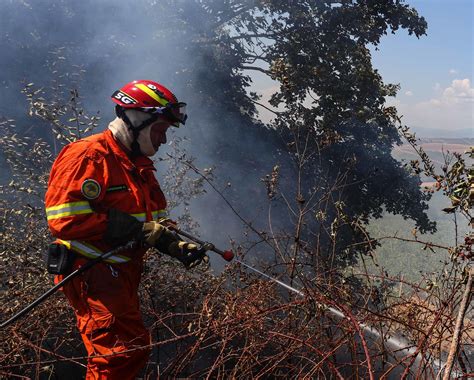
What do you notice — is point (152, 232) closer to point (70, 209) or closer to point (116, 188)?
point (116, 188)

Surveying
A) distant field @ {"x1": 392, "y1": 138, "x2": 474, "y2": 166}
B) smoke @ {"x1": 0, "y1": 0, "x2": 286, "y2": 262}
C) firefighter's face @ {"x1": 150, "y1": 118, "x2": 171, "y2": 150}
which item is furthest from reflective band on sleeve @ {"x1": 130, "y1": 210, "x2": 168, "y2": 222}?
smoke @ {"x1": 0, "y1": 0, "x2": 286, "y2": 262}

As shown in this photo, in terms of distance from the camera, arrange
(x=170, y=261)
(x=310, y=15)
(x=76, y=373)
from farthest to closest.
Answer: (x=310, y=15) → (x=170, y=261) → (x=76, y=373)

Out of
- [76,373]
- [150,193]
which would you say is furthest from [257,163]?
[150,193]

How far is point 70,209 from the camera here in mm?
2400

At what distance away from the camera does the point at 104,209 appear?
2.54 metres

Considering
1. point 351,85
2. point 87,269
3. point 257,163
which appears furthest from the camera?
point 257,163

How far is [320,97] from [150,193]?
6959 millimetres

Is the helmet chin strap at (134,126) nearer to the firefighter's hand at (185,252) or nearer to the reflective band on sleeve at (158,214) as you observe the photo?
the reflective band on sleeve at (158,214)

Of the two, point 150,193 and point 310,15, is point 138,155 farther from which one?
point 310,15

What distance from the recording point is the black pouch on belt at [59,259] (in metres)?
2.47

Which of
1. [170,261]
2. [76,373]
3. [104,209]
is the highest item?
[104,209]

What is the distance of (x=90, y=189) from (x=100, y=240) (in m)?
0.32

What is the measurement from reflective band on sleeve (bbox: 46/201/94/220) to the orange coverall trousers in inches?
11.2

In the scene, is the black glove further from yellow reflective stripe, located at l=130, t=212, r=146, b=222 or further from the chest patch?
the chest patch
